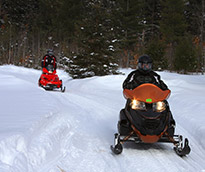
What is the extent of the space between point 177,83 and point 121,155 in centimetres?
1120

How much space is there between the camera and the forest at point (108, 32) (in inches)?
736

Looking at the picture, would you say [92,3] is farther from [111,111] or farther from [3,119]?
[3,119]

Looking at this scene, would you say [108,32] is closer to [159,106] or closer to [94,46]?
[94,46]

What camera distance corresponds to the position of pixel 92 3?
18828 millimetres

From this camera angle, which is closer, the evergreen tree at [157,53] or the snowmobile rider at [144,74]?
the snowmobile rider at [144,74]

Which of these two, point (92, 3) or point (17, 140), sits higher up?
point (92, 3)

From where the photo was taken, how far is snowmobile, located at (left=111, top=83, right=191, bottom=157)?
4.00 m

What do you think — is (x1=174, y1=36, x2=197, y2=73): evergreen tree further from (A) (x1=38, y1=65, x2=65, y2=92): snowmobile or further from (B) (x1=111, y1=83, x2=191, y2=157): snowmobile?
(B) (x1=111, y1=83, x2=191, y2=157): snowmobile

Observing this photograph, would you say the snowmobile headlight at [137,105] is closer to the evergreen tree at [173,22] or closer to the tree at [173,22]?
the tree at [173,22]

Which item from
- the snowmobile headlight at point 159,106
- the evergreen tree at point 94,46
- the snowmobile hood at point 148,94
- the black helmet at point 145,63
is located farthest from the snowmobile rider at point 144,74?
the evergreen tree at point 94,46

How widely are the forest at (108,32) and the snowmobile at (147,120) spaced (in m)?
14.3

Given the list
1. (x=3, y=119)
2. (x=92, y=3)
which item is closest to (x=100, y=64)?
(x=92, y=3)

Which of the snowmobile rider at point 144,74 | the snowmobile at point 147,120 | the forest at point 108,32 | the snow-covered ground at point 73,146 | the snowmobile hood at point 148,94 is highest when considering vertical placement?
the forest at point 108,32

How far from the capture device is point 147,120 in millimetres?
4016
